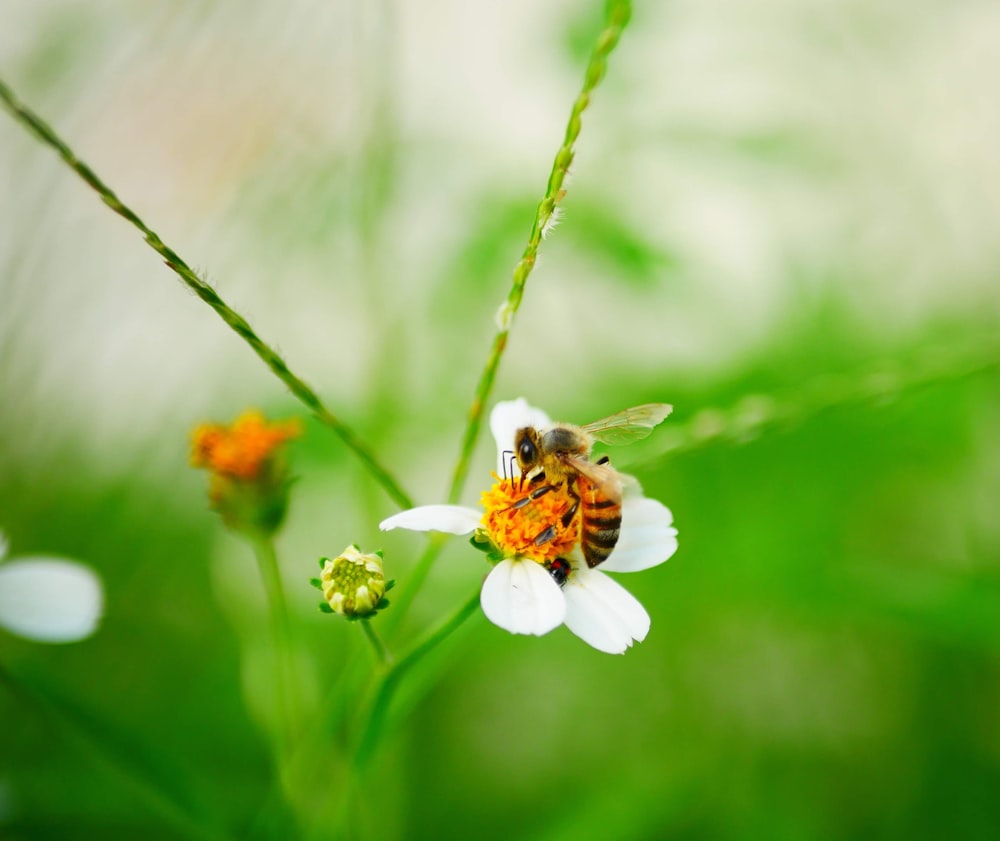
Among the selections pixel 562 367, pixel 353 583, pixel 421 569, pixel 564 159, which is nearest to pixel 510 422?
pixel 421 569

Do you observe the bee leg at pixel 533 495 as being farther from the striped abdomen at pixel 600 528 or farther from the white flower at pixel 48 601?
the white flower at pixel 48 601

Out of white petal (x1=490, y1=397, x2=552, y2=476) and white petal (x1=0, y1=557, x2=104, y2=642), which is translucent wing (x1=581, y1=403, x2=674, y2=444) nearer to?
white petal (x1=490, y1=397, x2=552, y2=476)

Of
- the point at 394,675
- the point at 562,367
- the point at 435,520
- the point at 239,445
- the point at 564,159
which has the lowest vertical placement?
the point at 394,675

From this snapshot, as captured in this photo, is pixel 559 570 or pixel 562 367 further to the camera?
pixel 562 367

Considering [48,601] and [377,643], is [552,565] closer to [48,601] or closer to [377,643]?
[377,643]

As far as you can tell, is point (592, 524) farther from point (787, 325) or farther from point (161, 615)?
point (161, 615)

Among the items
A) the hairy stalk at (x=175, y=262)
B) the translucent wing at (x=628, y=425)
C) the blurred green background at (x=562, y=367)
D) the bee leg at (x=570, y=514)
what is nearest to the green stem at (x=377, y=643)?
the hairy stalk at (x=175, y=262)
